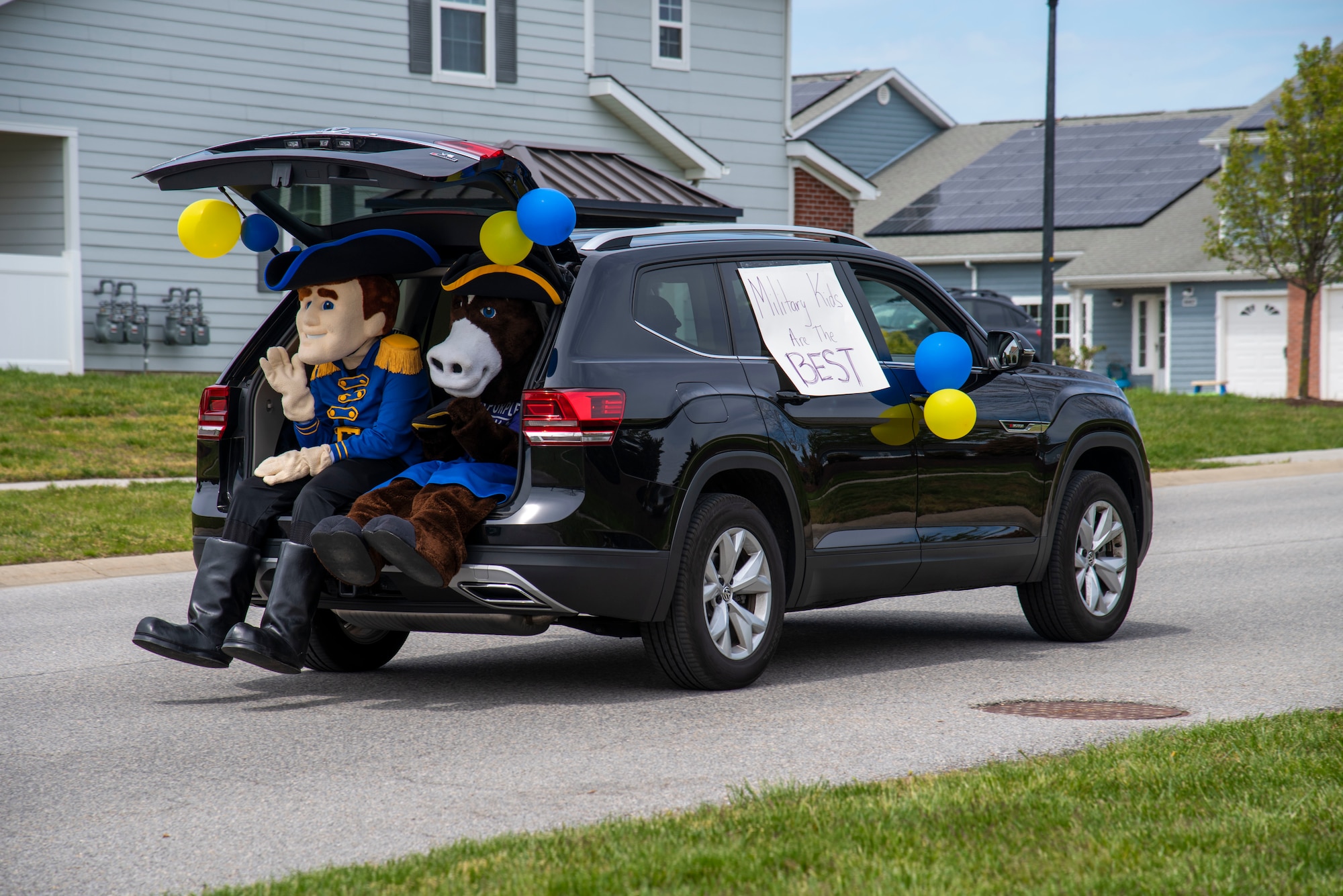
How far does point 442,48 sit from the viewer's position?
23109 millimetres

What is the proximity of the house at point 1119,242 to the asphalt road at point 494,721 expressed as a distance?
2698 centimetres

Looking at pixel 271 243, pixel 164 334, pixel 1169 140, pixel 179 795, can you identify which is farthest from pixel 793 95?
pixel 179 795

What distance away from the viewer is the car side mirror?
8.05 metres

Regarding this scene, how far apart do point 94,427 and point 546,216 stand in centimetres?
1200

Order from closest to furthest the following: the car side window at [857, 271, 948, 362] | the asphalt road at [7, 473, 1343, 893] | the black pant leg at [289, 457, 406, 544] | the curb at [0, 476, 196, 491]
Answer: the asphalt road at [7, 473, 1343, 893], the black pant leg at [289, 457, 406, 544], the curb at [0, 476, 196, 491], the car side window at [857, 271, 948, 362]

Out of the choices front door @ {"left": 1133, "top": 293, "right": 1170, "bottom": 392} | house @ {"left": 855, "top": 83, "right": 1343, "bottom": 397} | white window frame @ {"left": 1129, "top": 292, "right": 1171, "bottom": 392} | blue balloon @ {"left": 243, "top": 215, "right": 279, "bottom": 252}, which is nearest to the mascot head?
blue balloon @ {"left": 243, "top": 215, "right": 279, "bottom": 252}

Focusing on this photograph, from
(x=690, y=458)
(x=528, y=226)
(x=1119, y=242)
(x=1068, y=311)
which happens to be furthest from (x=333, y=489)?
(x=1068, y=311)

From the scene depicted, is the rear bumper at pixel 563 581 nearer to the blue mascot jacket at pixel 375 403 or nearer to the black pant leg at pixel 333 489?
the black pant leg at pixel 333 489

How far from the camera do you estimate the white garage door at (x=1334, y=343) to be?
33.6 metres

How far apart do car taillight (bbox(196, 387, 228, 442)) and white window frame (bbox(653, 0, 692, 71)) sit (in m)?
18.9

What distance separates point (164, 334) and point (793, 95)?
2632 centimetres

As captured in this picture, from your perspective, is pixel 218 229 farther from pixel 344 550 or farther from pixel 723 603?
pixel 723 603

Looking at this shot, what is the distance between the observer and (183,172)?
22.1 feet

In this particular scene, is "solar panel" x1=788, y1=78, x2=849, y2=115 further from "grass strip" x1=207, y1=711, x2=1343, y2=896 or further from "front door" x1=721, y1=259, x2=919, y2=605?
"grass strip" x1=207, y1=711, x2=1343, y2=896
